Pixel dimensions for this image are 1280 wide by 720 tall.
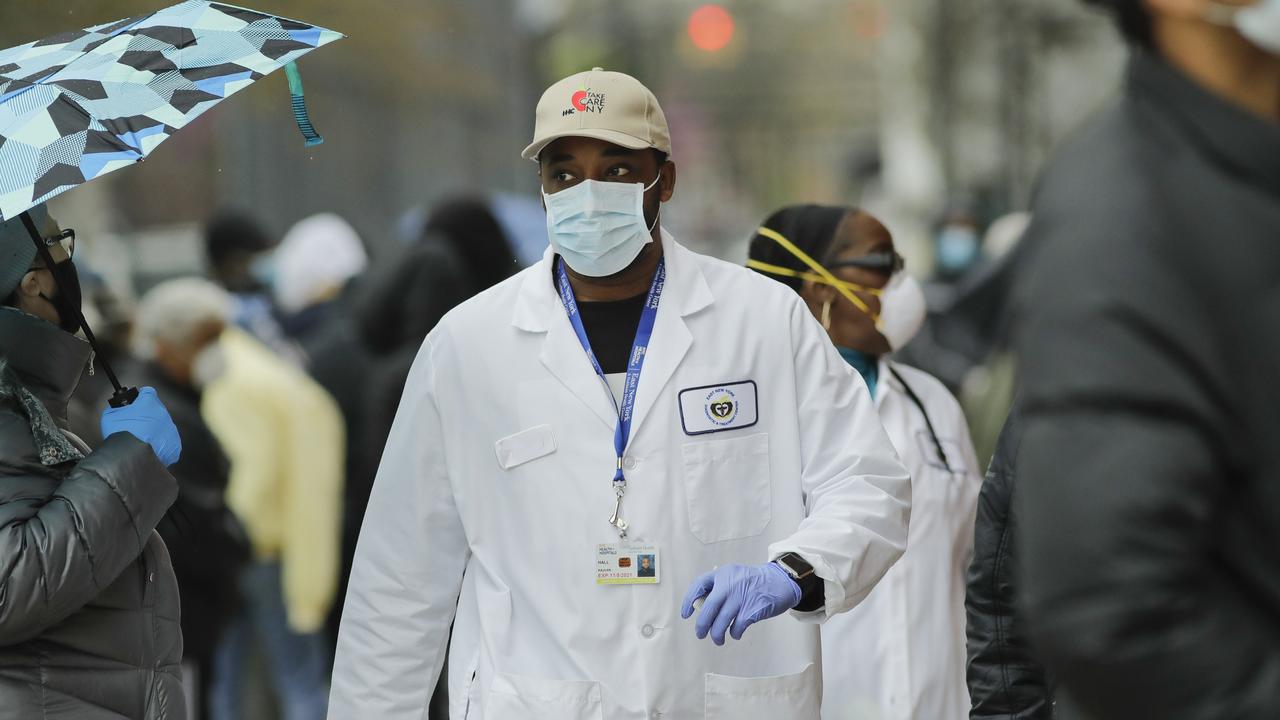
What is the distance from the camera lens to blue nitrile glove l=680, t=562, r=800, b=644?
325 centimetres

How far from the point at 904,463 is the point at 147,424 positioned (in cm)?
198

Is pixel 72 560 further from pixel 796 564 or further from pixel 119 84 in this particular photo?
pixel 796 564

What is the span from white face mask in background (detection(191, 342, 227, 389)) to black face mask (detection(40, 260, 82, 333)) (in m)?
3.86

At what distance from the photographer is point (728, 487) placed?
11.9 ft

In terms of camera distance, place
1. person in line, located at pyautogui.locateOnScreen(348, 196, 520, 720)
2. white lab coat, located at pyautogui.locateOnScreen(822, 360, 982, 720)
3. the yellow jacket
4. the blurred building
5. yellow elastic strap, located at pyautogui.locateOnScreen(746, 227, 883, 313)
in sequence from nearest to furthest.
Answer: white lab coat, located at pyautogui.locateOnScreen(822, 360, 982, 720) → yellow elastic strap, located at pyautogui.locateOnScreen(746, 227, 883, 313) → person in line, located at pyautogui.locateOnScreen(348, 196, 520, 720) → the yellow jacket → the blurred building

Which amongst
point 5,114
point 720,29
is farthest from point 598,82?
point 720,29

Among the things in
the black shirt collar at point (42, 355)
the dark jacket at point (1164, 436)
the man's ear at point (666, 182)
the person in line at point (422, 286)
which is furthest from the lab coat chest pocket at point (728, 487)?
the person in line at point (422, 286)

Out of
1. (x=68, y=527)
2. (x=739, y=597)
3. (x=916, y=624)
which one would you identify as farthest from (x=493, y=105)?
(x=739, y=597)

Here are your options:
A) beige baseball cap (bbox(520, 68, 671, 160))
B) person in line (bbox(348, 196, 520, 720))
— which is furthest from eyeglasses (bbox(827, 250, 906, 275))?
person in line (bbox(348, 196, 520, 720))

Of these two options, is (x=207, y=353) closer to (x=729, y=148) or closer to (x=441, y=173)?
(x=441, y=173)

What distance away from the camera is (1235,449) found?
184 cm

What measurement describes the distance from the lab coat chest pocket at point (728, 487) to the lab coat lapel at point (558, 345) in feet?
0.70

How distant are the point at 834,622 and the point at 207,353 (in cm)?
410

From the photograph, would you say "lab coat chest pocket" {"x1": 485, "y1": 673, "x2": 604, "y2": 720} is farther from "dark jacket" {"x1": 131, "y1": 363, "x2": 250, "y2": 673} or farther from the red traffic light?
the red traffic light
